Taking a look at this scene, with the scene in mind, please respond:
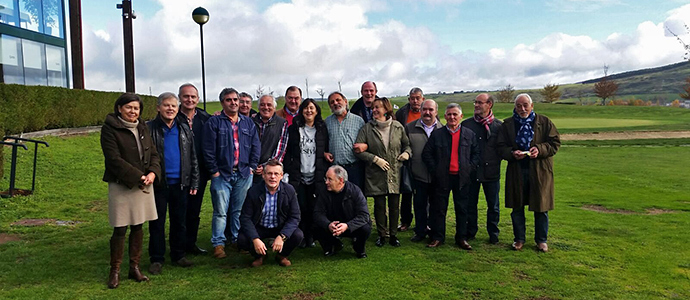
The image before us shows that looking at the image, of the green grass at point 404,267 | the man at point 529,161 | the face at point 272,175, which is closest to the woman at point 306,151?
the face at point 272,175

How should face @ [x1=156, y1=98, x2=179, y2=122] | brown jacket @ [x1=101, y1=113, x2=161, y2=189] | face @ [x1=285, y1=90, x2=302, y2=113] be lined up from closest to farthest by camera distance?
brown jacket @ [x1=101, y1=113, x2=161, y2=189]
face @ [x1=156, y1=98, x2=179, y2=122]
face @ [x1=285, y1=90, x2=302, y2=113]

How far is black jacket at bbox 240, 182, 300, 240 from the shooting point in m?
5.03

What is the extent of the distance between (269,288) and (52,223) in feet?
14.9

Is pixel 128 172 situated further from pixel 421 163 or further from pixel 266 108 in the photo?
pixel 421 163

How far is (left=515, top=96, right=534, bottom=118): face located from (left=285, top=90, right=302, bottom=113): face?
272 centimetres

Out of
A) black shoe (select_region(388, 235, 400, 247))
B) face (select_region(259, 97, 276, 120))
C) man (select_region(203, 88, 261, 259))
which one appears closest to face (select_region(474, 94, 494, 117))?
black shoe (select_region(388, 235, 400, 247))

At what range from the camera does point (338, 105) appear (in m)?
5.95

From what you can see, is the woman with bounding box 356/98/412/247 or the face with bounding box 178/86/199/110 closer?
the face with bounding box 178/86/199/110

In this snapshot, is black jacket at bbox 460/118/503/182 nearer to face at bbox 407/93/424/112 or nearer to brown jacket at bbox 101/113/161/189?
face at bbox 407/93/424/112

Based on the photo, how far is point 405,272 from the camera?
4.88 meters

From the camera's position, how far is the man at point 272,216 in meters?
5.00

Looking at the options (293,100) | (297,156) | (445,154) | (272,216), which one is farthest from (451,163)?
(272,216)

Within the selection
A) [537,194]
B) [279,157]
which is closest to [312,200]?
[279,157]

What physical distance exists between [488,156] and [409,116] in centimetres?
145
